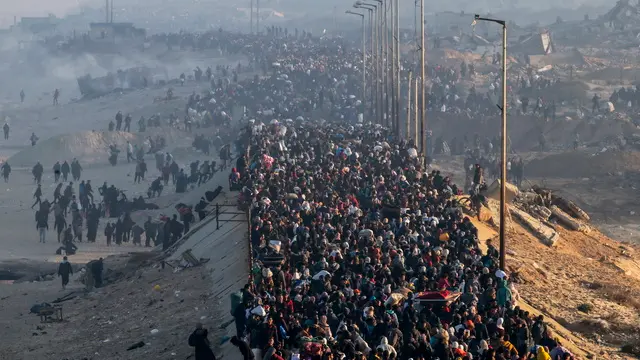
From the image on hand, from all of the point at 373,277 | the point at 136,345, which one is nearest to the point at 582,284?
the point at 373,277

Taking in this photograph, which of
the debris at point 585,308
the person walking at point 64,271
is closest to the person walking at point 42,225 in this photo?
the person walking at point 64,271

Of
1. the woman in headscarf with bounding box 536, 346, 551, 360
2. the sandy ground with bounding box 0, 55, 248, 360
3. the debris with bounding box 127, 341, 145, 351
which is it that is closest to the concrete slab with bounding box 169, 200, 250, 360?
the sandy ground with bounding box 0, 55, 248, 360

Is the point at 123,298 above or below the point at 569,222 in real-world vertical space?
below

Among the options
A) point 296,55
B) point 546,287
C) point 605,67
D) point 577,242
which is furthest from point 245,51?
point 546,287

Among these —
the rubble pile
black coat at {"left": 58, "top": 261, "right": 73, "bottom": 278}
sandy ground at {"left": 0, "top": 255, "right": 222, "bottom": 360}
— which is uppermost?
the rubble pile

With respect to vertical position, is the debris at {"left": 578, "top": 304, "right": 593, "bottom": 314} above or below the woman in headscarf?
below

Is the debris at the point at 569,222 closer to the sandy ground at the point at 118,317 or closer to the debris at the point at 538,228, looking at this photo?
the debris at the point at 538,228

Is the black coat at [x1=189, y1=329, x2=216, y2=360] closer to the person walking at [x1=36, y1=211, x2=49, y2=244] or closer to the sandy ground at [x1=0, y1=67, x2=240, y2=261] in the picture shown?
the sandy ground at [x1=0, y1=67, x2=240, y2=261]

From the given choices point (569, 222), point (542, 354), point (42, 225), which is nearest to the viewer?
point (542, 354)

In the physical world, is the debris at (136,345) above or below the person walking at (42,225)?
below

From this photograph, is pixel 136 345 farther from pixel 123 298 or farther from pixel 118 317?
pixel 123 298

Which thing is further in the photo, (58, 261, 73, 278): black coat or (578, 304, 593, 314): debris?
(58, 261, 73, 278): black coat

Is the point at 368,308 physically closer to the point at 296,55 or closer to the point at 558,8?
the point at 296,55

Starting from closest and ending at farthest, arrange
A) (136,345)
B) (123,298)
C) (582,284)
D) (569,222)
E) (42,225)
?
(136,345), (123,298), (582,284), (569,222), (42,225)
